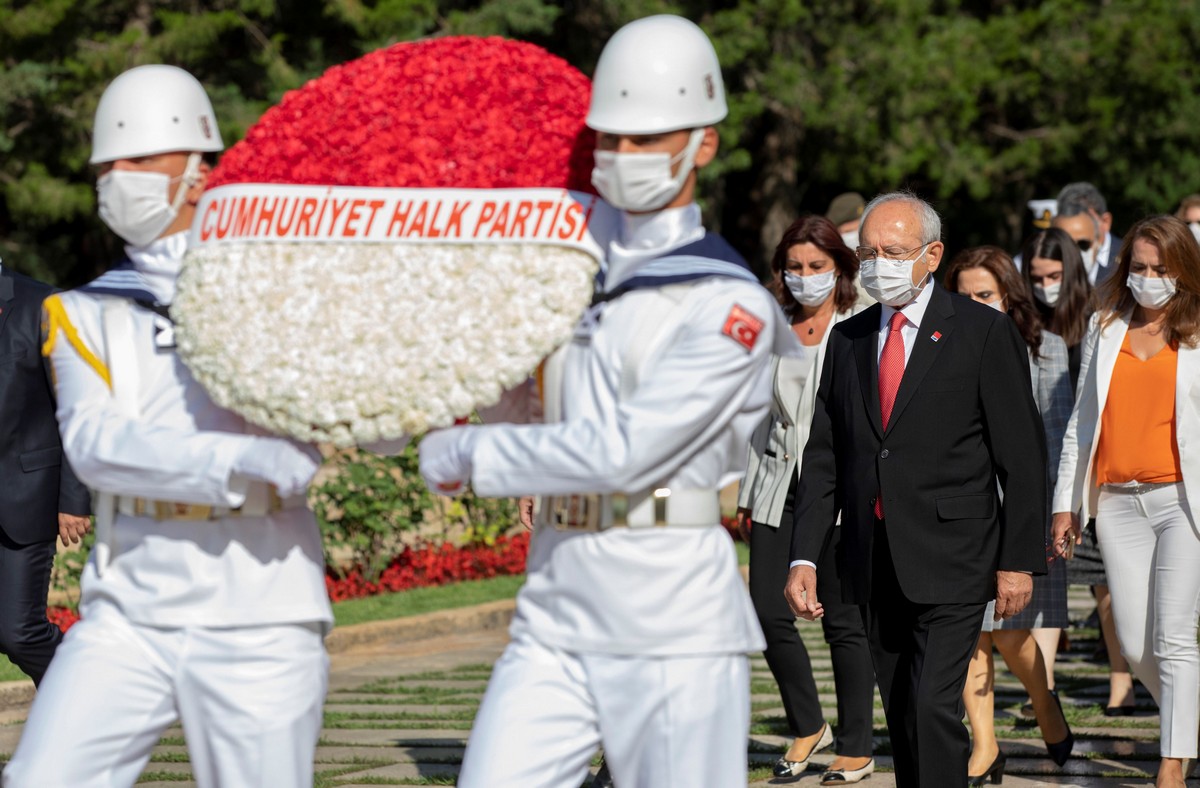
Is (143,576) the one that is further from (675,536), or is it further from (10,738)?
(10,738)

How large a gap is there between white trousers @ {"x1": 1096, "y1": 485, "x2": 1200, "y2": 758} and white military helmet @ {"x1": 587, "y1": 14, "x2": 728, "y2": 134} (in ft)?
11.9

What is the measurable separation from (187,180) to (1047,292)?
5315 millimetres

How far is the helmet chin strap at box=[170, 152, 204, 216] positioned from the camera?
447cm

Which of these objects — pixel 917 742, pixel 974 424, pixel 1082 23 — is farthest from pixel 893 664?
pixel 1082 23

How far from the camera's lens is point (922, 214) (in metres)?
6.04

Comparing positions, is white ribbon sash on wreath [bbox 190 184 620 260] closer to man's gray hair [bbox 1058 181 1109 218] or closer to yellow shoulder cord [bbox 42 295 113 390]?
yellow shoulder cord [bbox 42 295 113 390]

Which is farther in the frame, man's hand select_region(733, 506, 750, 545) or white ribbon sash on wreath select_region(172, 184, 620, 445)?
man's hand select_region(733, 506, 750, 545)

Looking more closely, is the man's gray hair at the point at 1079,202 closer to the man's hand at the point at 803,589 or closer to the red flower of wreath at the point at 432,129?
the man's hand at the point at 803,589

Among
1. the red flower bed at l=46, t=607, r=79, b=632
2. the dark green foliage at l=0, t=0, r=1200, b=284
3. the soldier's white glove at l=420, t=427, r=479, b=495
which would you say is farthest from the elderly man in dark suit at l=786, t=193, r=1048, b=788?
the dark green foliage at l=0, t=0, r=1200, b=284

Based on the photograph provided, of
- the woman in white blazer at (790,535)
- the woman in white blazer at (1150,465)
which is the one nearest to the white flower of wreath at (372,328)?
the woman in white blazer at (790,535)

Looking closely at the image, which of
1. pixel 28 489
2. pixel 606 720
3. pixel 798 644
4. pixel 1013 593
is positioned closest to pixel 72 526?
pixel 28 489

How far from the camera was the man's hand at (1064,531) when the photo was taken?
289 inches

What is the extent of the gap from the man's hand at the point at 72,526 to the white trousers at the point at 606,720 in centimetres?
358

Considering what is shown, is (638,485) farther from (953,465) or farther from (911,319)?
(911,319)
